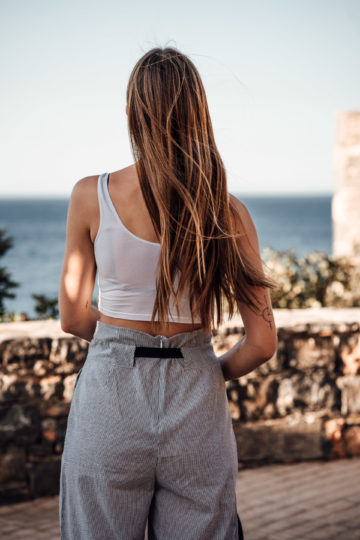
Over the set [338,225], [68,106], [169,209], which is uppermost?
[68,106]

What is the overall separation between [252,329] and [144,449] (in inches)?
18.5

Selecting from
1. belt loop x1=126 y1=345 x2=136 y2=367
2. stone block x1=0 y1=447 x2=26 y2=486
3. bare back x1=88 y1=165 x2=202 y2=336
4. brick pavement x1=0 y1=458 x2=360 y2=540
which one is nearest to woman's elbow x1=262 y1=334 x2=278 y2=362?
bare back x1=88 y1=165 x2=202 y2=336

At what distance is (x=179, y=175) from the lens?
1.56 metres

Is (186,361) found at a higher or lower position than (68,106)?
lower

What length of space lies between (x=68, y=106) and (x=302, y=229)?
35741 millimetres

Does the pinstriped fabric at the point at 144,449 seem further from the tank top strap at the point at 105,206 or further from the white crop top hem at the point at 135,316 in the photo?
the tank top strap at the point at 105,206

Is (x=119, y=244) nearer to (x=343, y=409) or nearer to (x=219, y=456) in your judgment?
(x=219, y=456)

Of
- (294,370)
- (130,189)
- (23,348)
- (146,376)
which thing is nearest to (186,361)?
(146,376)

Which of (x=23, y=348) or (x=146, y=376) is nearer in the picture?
(x=146, y=376)

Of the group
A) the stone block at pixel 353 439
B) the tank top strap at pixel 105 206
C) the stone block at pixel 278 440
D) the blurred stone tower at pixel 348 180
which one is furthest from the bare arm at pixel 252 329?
the blurred stone tower at pixel 348 180

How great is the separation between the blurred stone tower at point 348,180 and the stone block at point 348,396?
5696mm

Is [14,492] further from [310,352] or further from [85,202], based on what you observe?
[85,202]

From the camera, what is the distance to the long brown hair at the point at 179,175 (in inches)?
60.9

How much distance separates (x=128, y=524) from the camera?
1586 mm
